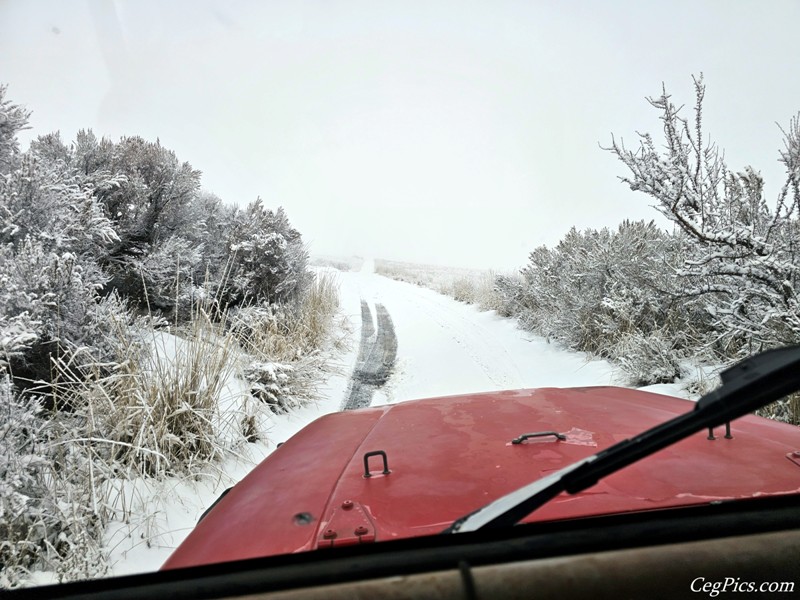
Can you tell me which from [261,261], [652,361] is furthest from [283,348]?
[652,361]

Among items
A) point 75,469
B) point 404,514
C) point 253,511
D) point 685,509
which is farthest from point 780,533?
point 75,469

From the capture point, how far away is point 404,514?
1.10 m

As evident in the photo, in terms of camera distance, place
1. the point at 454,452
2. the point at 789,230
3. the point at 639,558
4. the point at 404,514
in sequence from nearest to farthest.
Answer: the point at 639,558 < the point at 404,514 < the point at 454,452 < the point at 789,230

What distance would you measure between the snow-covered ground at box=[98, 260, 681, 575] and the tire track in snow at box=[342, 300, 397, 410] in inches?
5.2

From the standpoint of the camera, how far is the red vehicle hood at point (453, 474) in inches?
40.6

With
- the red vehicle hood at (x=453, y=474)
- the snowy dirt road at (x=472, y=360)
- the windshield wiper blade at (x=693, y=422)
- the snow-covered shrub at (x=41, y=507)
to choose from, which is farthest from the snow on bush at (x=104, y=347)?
the windshield wiper blade at (x=693, y=422)

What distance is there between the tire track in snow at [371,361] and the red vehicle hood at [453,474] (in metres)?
3.26

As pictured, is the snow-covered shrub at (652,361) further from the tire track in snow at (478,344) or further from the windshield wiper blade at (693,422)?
the windshield wiper blade at (693,422)

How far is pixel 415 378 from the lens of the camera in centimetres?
599

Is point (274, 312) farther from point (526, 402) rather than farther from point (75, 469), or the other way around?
point (526, 402)

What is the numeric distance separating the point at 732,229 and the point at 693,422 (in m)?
3.82

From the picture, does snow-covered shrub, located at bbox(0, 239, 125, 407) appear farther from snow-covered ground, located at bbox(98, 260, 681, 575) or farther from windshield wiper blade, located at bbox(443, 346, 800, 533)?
windshield wiper blade, located at bbox(443, 346, 800, 533)

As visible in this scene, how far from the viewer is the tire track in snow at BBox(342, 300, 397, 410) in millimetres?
5338

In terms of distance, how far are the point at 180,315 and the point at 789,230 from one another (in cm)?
680
